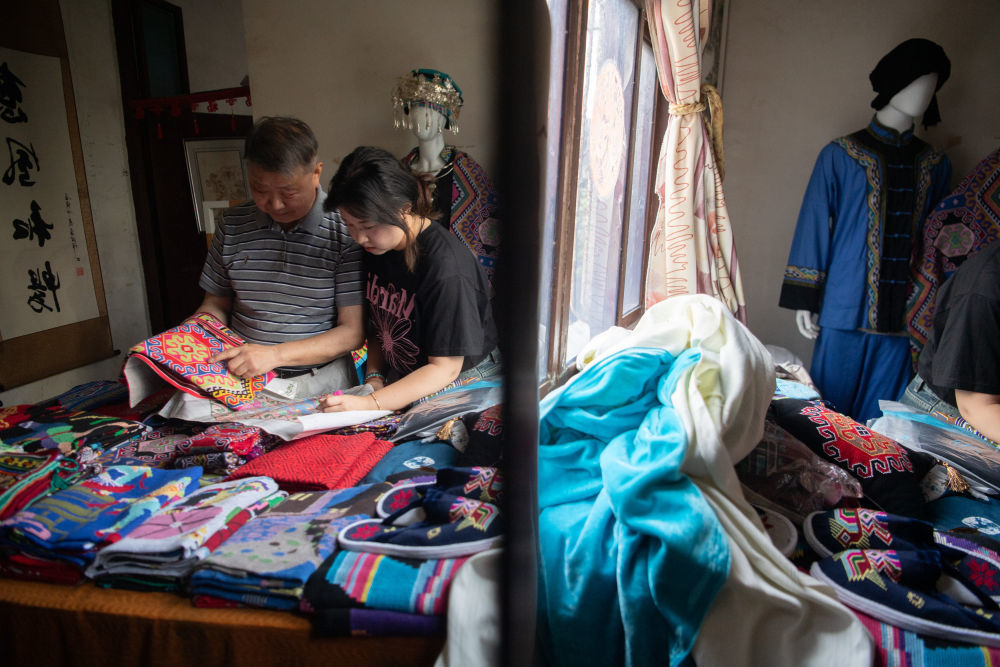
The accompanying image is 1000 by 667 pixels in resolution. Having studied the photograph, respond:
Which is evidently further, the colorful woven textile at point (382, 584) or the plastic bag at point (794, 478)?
the plastic bag at point (794, 478)

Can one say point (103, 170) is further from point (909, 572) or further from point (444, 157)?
point (909, 572)

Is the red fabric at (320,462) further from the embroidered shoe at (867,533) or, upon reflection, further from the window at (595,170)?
the embroidered shoe at (867,533)

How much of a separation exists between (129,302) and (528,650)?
630 millimetres

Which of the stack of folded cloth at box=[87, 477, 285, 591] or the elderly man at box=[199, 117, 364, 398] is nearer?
the stack of folded cloth at box=[87, 477, 285, 591]

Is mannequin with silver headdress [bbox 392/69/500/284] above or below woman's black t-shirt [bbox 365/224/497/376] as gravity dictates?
above

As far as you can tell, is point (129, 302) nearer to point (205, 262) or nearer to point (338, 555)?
point (205, 262)

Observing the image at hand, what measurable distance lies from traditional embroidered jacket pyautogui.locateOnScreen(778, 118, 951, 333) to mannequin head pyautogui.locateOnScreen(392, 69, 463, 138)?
189 cm

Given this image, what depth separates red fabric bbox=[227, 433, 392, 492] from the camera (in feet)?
2.42

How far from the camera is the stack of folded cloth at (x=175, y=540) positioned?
548 mm

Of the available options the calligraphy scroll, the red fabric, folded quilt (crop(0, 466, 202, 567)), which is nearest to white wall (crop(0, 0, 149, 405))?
the calligraphy scroll

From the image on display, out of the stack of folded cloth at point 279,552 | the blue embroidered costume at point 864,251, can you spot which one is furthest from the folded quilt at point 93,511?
the blue embroidered costume at point 864,251

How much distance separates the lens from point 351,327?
817 millimetres

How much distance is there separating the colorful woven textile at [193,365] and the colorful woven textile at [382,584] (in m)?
0.33

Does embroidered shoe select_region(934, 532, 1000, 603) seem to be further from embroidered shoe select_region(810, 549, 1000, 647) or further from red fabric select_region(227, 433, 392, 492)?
red fabric select_region(227, 433, 392, 492)
